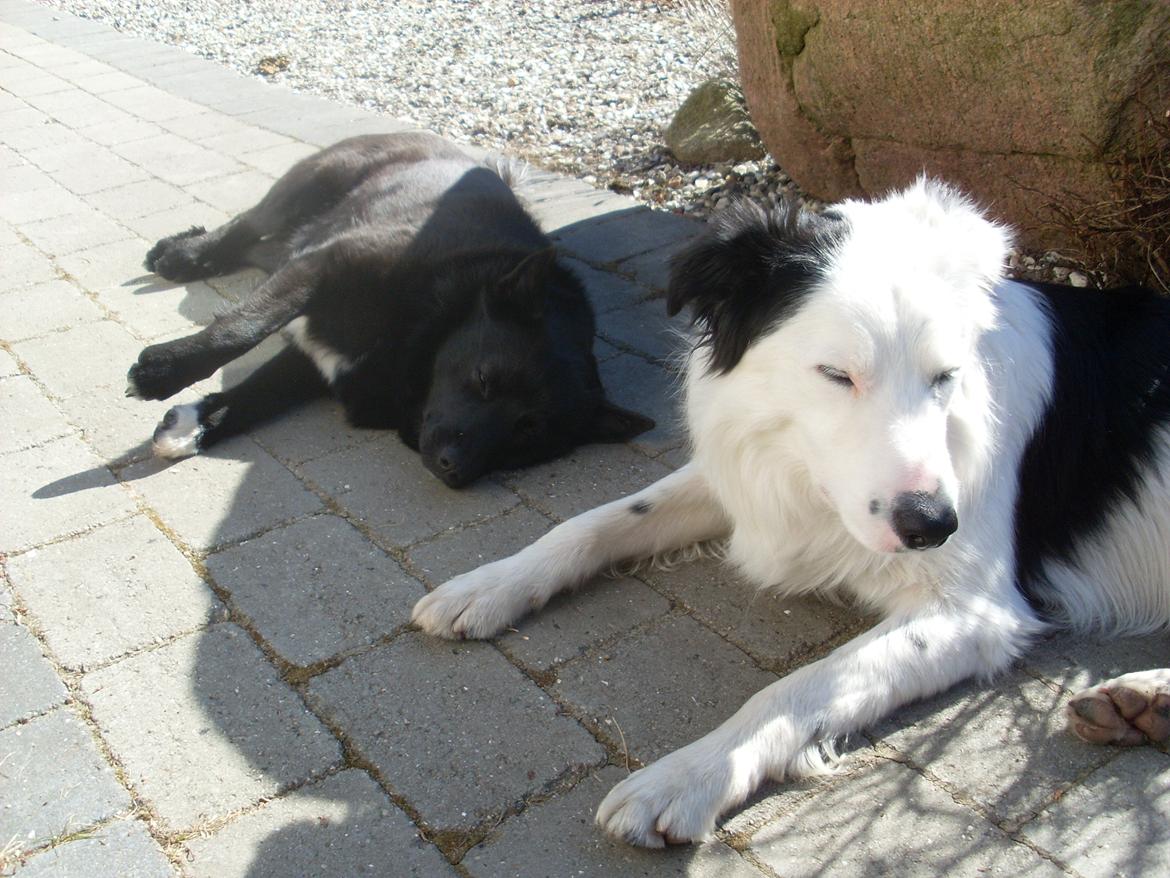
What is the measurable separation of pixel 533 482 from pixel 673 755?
1657 millimetres

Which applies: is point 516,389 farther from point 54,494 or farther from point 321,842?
point 321,842

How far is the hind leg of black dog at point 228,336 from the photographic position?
4023mm

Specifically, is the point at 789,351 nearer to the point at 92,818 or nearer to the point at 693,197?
the point at 92,818

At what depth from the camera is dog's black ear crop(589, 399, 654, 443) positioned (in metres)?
4.14

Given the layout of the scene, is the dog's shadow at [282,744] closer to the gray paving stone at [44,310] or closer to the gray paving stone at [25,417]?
the gray paving stone at [25,417]

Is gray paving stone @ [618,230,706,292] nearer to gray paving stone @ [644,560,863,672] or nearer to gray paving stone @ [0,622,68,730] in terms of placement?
gray paving stone @ [644,560,863,672]

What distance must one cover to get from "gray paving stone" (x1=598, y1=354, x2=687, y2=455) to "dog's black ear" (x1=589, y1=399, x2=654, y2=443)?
0.18 feet

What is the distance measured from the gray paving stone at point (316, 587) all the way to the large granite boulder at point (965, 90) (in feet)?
11.2

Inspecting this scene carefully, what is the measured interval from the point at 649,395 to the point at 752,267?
1.87 meters

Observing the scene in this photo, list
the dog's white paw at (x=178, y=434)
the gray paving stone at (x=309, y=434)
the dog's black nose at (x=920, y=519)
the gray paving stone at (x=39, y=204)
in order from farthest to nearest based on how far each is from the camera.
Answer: the gray paving stone at (x=39, y=204) → the gray paving stone at (x=309, y=434) → the dog's white paw at (x=178, y=434) → the dog's black nose at (x=920, y=519)

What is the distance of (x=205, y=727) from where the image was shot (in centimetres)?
269

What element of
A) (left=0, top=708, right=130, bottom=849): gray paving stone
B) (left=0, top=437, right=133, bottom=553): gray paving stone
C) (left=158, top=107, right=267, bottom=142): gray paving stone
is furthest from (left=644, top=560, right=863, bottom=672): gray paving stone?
(left=158, top=107, right=267, bottom=142): gray paving stone

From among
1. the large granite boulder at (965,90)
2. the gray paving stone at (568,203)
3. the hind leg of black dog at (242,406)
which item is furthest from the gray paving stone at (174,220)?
the large granite boulder at (965,90)

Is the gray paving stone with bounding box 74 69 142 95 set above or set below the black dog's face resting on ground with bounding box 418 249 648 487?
below
